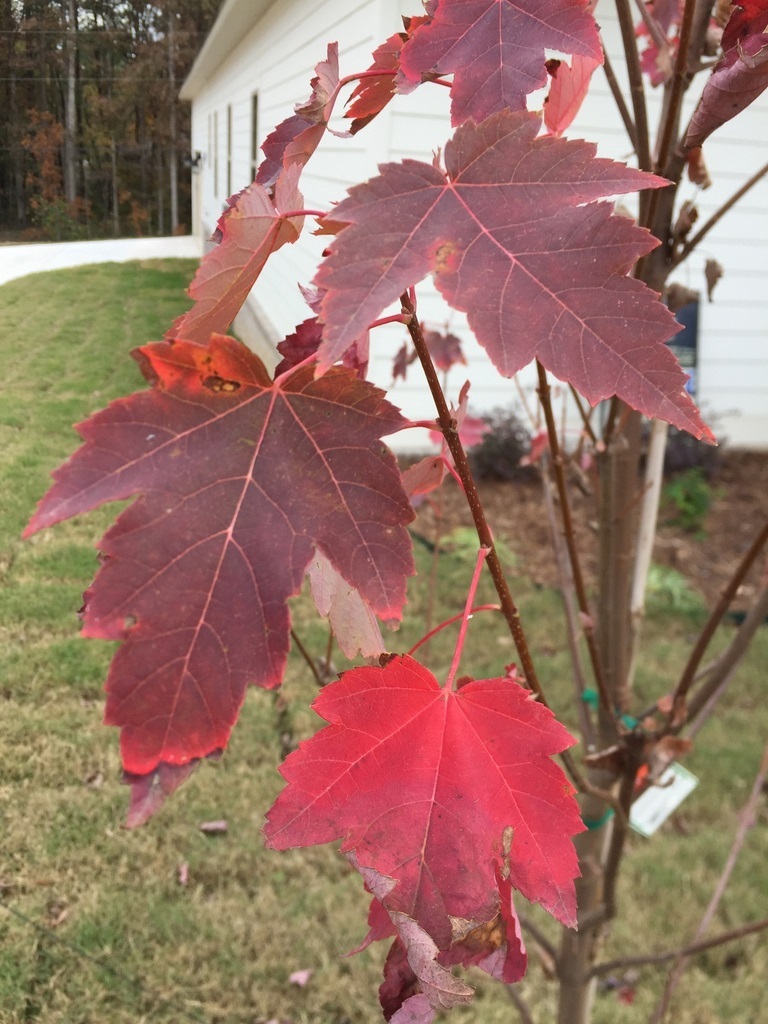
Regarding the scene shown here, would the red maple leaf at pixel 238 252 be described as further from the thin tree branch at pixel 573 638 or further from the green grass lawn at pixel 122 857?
the thin tree branch at pixel 573 638

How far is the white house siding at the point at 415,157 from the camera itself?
3.90 ft

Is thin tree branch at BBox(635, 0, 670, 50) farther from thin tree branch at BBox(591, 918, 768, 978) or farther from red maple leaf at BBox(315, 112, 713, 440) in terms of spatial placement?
thin tree branch at BBox(591, 918, 768, 978)

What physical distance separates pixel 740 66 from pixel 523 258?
0.27 metres

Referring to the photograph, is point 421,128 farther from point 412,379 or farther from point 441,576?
point 441,576

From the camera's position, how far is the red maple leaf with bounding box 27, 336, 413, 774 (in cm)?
40

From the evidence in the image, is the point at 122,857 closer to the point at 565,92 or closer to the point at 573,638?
the point at 573,638

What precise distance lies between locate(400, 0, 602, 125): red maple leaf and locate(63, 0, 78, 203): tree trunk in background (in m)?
0.60

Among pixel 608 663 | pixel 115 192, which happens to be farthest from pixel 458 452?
pixel 608 663

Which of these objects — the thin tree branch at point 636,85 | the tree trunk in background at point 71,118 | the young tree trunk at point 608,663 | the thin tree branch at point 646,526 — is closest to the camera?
the thin tree branch at point 636,85

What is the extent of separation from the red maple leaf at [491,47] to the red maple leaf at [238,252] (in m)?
0.11

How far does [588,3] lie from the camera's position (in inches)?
20.0

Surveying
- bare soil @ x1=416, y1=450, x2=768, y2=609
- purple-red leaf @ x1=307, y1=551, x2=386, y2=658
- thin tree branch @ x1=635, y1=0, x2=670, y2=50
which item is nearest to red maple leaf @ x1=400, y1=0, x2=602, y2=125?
purple-red leaf @ x1=307, y1=551, x2=386, y2=658

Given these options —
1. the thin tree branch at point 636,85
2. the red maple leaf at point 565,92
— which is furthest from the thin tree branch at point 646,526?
the red maple leaf at point 565,92

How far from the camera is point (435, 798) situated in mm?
490
